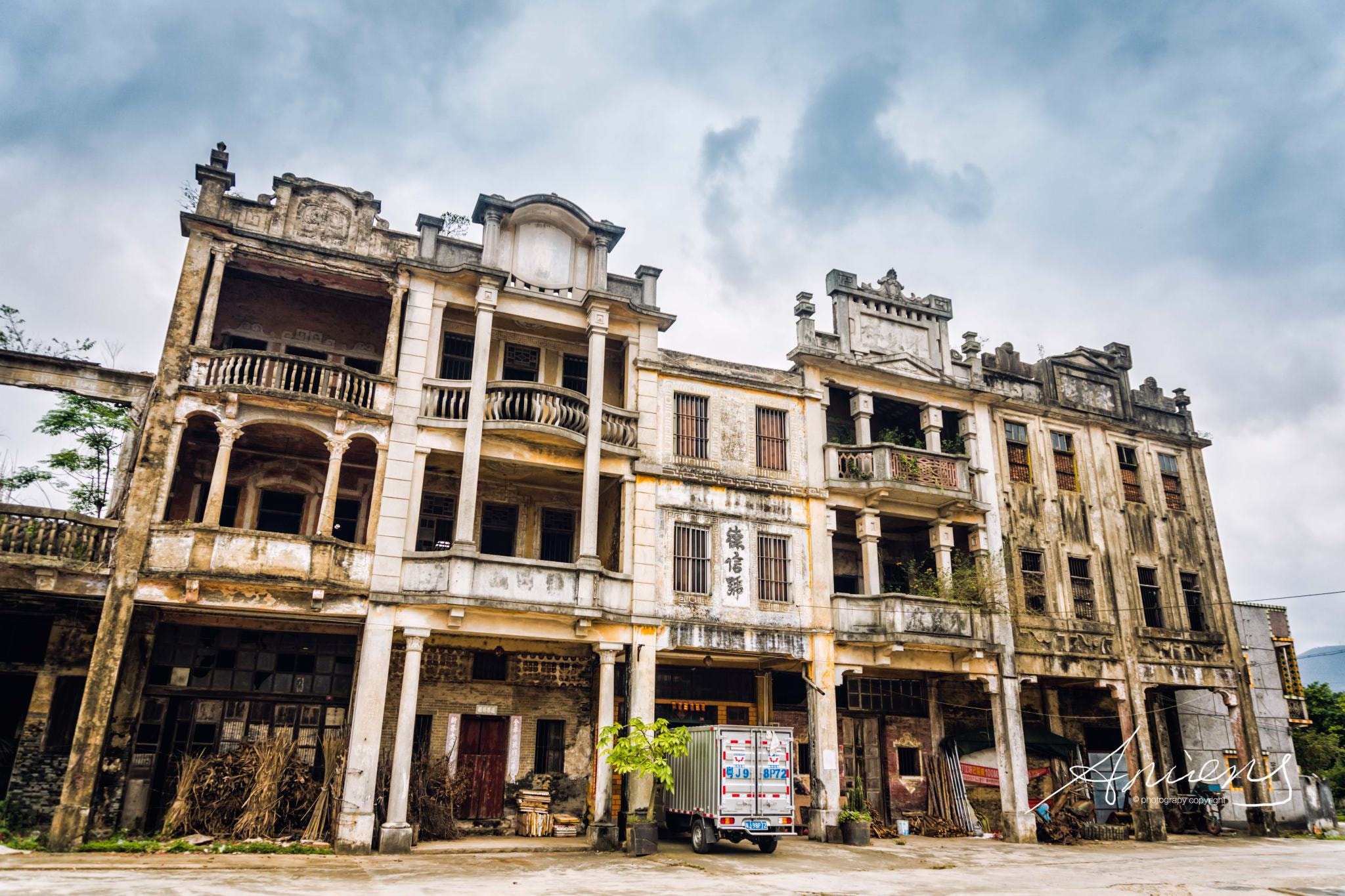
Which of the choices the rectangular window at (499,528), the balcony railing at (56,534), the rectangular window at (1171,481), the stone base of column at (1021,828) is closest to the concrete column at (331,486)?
the balcony railing at (56,534)

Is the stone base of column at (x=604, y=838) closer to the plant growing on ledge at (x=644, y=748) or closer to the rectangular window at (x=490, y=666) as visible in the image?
the plant growing on ledge at (x=644, y=748)

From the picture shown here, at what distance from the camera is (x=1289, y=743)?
25.9 metres

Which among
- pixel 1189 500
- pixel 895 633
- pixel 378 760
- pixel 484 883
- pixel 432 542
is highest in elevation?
pixel 1189 500

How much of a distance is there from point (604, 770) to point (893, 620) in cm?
762

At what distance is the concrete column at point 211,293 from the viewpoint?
17062 mm

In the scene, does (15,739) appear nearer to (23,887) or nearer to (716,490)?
(23,887)

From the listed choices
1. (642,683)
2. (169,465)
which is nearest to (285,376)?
(169,465)

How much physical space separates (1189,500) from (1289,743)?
7.64 metres

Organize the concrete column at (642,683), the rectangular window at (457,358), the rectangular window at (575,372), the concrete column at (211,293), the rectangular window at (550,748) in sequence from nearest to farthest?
the concrete column at (211,293)
the concrete column at (642,683)
the rectangular window at (550,748)
the rectangular window at (457,358)
the rectangular window at (575,372)

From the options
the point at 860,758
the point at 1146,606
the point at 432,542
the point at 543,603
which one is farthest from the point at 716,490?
the point at 1146,606

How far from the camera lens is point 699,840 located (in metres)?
16.8

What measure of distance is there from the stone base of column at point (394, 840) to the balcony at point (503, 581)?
13.5ft

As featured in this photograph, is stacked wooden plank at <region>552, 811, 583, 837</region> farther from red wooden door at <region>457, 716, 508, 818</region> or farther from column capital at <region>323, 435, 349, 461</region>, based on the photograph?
column capital at <region>323, 435, 349, 461</region>

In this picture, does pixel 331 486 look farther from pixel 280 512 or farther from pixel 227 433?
pixel 280 512
